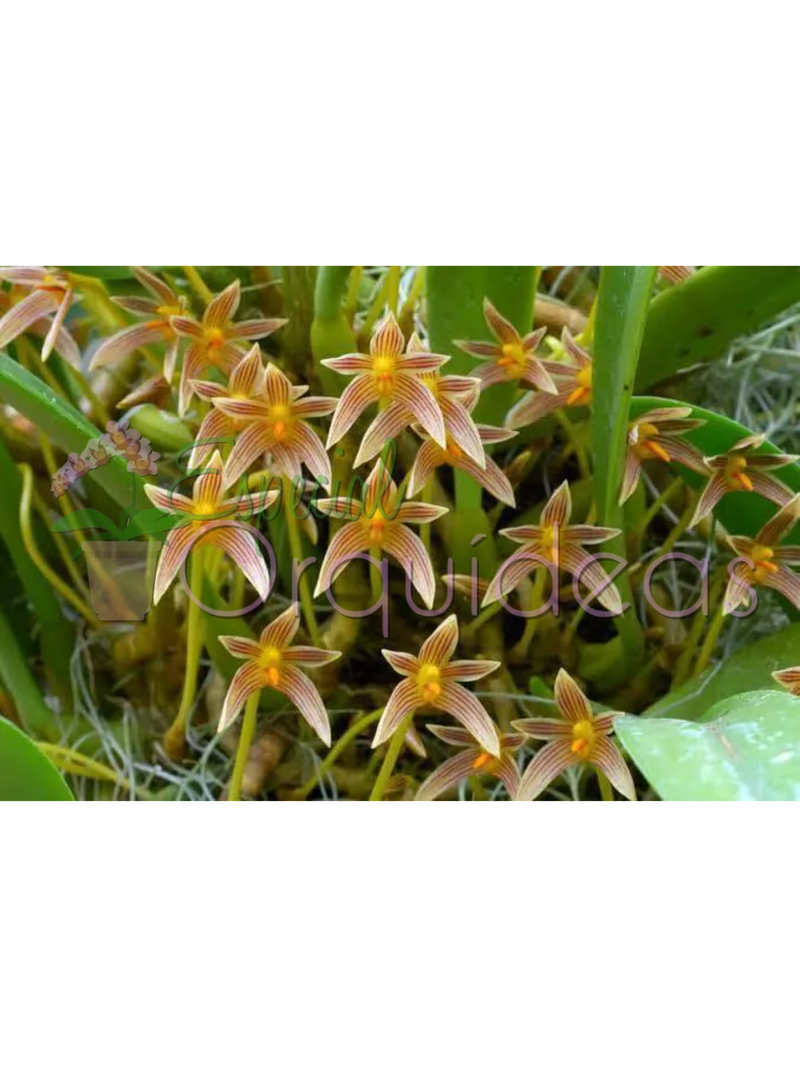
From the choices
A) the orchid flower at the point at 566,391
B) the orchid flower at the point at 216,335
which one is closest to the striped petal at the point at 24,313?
the orchid flower at the point at 216,335

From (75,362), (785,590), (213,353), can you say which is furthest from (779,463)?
(75,362)

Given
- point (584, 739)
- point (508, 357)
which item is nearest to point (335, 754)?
point (584, 739)

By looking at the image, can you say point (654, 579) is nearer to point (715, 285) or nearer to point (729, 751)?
point (715, 285)

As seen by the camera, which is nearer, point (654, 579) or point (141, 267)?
point (141, 267)

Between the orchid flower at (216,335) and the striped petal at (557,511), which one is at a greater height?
the orchid flower at (216,335)

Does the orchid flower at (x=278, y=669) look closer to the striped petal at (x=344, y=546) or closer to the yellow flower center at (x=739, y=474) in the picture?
the striped petal at (x=344, y=546)

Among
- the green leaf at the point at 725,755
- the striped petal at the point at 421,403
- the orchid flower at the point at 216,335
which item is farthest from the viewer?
the orchid flower at the point at 216,335
